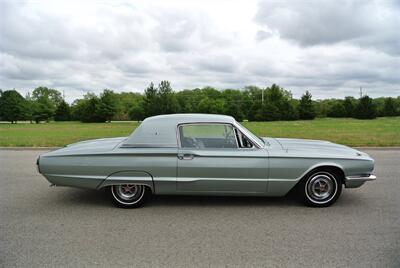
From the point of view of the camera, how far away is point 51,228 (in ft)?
12.4

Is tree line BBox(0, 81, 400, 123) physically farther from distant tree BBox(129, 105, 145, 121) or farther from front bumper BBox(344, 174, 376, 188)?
front bumper BBox(344, 174, 376, 188)

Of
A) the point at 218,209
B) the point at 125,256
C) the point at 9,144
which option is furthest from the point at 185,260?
the point at 9,144

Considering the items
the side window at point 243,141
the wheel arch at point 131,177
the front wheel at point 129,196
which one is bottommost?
the front wheel at point 129,196

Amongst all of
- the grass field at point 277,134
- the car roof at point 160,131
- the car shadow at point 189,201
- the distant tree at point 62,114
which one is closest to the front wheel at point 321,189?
the car shadow at point 189,201

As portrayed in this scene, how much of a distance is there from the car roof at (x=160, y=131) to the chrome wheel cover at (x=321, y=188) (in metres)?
1.53

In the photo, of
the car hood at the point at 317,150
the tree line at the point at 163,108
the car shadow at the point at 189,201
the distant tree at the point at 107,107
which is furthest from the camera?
the distant tree at the point at 107,107

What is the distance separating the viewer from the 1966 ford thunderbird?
434 cm

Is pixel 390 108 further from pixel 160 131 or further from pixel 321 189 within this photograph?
pixel 160 131

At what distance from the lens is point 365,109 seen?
53.9 meters

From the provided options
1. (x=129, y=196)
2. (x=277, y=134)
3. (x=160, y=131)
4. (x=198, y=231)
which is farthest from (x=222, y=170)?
(x=277, y=134)

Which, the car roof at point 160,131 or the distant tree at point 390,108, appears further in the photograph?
the distant tree at point 390,108

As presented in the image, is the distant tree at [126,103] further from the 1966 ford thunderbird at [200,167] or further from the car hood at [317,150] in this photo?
the car hood at [317,150]

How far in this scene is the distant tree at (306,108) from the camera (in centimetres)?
5472

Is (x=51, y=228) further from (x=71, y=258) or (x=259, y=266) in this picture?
(x=259, y=266)
